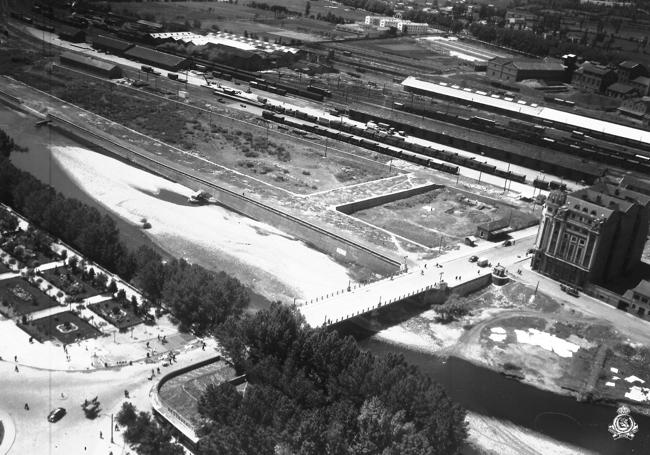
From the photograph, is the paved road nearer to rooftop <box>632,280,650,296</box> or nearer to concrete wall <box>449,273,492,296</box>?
concrete wall <box>449,273,492,296</box>

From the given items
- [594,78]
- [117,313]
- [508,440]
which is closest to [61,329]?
[117,313]

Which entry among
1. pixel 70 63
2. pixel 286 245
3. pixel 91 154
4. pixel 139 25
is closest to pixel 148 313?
pixel 286 245

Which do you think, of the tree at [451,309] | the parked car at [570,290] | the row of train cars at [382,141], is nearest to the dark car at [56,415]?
the tree at [451,309]

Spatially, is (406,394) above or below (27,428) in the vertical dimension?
above

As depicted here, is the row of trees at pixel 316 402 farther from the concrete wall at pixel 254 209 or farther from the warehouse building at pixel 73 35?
the warehouse building at pixel 73 35

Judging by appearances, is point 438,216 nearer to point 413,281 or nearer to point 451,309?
point 413,281

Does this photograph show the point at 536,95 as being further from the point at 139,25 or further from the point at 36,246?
the point at 36,246
